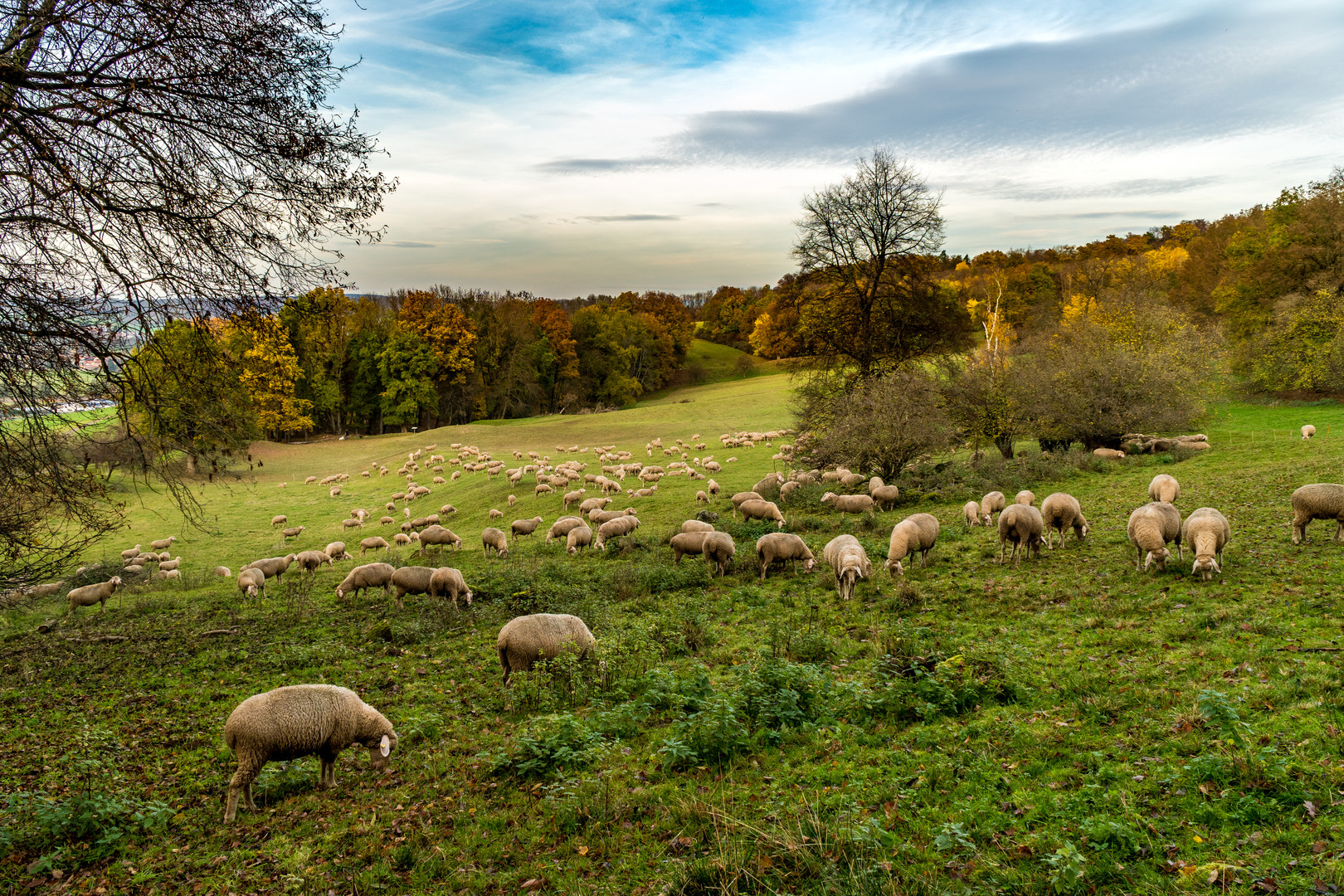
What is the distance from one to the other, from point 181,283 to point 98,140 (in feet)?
5.40

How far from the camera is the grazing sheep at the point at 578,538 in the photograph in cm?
2122

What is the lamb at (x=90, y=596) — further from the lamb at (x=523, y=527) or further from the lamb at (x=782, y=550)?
the lamb at (x=782, y=550)

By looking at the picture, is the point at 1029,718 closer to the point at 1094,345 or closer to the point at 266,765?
the point at 266,765

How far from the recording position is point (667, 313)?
337ft

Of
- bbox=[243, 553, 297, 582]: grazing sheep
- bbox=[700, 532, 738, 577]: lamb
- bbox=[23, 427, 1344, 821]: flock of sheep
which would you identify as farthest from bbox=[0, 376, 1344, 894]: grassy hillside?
bbox=[243, 553, 297, 582]: grazing sheep

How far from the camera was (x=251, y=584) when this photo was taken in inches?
731

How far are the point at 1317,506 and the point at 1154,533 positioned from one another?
3.14m

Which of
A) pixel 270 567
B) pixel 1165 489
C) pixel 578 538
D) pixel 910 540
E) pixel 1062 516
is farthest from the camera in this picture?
pixel 578 538

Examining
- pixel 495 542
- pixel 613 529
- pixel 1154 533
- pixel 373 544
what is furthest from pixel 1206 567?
pixel 373 544

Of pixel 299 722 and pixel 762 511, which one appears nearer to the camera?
pixel 299 722

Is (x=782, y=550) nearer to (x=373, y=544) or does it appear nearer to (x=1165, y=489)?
(x=1165, y=489)

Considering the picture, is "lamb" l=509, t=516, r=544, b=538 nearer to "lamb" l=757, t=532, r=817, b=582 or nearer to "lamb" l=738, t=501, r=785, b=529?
"lamb" l=738, t=501, r=785, b=529

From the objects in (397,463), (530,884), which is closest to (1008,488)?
(530,884)

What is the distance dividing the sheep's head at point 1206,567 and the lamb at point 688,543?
33.7 ft
